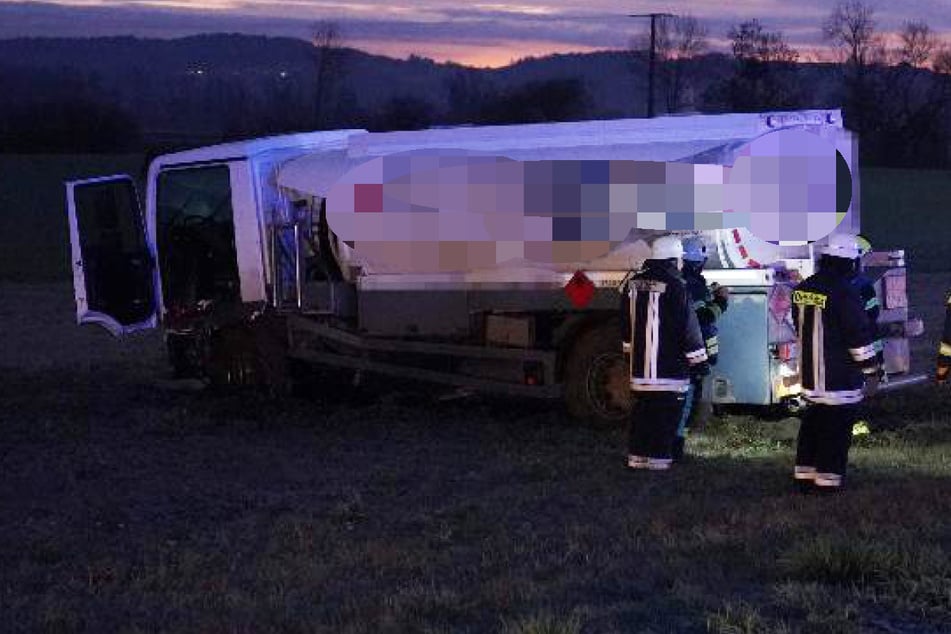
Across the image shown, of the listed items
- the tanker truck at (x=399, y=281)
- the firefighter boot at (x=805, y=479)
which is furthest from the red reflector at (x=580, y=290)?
the firefighter boot at (x=805, y=479)

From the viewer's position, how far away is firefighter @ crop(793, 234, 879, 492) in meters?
8.66

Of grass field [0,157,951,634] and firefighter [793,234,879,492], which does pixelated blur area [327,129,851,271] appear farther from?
firefighter [793,234,879,492]

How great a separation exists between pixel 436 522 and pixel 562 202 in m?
4.08

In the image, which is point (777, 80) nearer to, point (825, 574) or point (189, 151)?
point (189, 151)

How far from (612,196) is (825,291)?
2752 mm

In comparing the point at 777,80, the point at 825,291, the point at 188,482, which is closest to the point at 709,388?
the point at 825,291

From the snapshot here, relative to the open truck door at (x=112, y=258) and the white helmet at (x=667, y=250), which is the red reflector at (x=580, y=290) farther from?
the open truck door at (x=112, y=258)

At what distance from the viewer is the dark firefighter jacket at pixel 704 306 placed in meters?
10.1

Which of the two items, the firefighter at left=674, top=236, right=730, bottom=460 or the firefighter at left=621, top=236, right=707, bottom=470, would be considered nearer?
the firefighter at left=621, top=236, right=707, bottom=470

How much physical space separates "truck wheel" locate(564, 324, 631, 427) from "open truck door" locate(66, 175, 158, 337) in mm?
4670

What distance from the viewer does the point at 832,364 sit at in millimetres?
8758

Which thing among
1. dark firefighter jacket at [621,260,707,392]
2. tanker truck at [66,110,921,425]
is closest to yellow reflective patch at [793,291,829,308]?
dark firefighter jacket at [621,260,707,392]

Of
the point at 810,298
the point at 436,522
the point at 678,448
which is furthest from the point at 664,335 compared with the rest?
the point at 436,522

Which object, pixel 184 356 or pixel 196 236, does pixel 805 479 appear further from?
pixel 184 356
